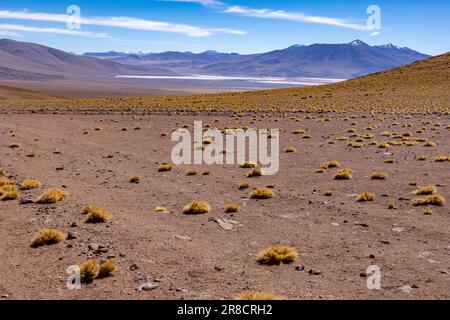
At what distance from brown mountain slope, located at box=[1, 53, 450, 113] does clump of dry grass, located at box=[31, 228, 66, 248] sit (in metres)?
45.1

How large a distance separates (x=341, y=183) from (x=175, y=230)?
7.67 meters

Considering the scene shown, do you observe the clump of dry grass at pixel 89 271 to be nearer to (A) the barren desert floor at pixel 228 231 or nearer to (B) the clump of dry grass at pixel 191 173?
(A) the barren desert floor at pixel 228 231

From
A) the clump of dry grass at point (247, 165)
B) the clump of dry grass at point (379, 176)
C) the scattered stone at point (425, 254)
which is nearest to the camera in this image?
the scattered stone at point (425, 254)

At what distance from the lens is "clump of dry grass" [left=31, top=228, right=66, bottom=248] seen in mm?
10609

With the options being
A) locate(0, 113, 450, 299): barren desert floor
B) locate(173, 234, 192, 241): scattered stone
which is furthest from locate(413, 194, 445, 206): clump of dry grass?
locate(173, 234, 192, 241): scattered stone

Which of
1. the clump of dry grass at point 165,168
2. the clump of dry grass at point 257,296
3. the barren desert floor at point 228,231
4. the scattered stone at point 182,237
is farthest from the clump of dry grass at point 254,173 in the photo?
the clump of dry grass at point 257,296

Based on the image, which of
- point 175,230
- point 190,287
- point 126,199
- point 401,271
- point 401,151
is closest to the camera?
point 190,287

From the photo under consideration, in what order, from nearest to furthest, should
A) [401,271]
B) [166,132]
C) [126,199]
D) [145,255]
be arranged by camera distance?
1. [401,271]
2. [145,255]
3. [126,199]
4. [166,132]

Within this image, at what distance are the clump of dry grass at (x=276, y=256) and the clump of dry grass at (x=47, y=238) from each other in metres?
4.50

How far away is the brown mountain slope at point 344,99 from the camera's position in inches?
2301

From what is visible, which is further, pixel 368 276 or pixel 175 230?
pixel 175 230
